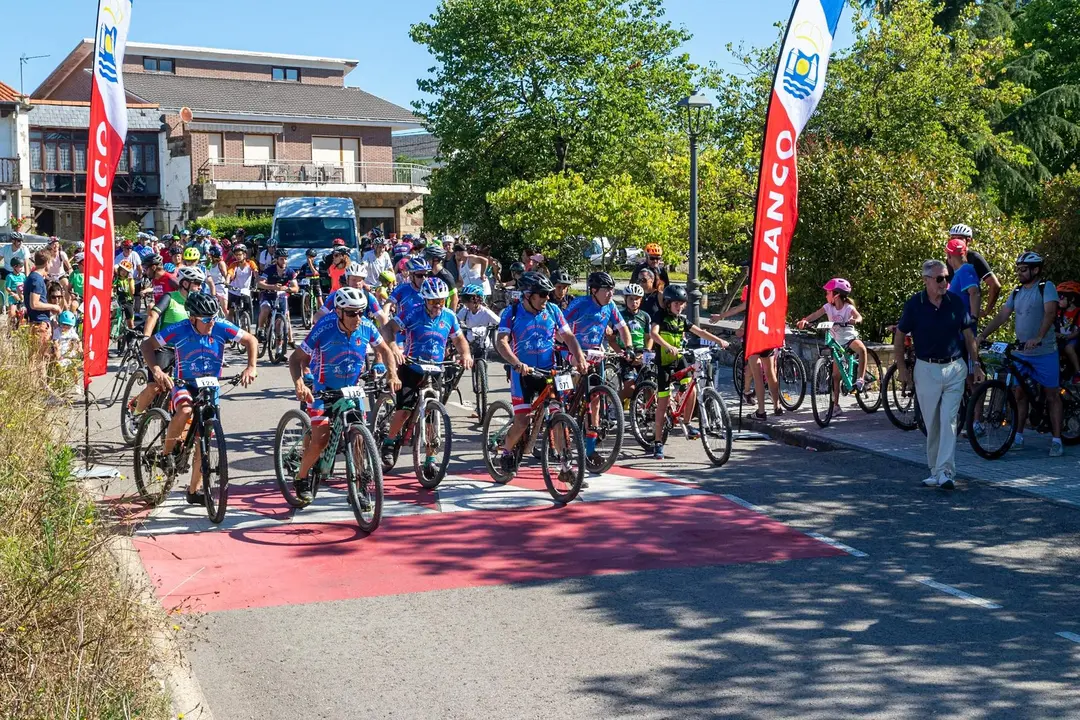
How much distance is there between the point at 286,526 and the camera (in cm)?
938

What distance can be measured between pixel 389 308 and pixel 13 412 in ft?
23.0

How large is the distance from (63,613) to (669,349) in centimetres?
795

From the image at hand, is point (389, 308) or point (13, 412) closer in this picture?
point (13, 412)

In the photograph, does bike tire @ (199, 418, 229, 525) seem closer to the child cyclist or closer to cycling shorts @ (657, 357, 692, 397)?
cycling shorts @ (657, 357, 692, 397)

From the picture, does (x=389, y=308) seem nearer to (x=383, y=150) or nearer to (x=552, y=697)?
(x=552, y=697)

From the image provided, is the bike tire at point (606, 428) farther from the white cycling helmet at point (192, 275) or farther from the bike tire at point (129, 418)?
the bike tire at point (129, 418)

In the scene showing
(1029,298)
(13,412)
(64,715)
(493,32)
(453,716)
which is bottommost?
(453,716)

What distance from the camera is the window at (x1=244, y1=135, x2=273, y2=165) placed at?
56344 millimetres

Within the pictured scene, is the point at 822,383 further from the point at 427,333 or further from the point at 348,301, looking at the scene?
the point at 348,301

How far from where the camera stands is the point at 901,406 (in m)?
13.6

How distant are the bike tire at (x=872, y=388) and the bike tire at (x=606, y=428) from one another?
12.9ft

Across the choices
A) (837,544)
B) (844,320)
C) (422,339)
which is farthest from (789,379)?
(837,544)

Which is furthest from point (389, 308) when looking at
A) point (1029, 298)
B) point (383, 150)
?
point (383, 150)

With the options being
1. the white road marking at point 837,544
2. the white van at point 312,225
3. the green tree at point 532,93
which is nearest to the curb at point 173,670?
the white road marking at point 837,544
